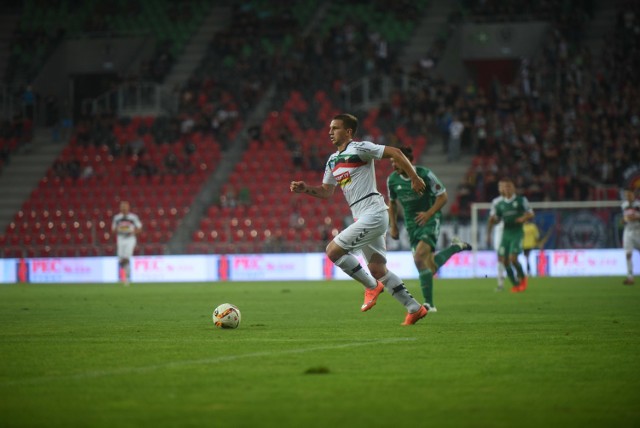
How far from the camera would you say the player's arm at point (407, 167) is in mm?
11531

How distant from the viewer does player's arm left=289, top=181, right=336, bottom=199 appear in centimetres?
1191

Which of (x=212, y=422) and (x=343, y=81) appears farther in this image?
(x=343, y=81)

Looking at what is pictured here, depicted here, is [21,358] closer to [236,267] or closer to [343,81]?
[236,267]

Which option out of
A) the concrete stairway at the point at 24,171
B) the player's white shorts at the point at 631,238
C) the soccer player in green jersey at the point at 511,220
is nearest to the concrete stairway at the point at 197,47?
the concrete stairway at the point at 24,171

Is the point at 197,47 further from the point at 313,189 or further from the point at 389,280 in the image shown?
the point at 389,280

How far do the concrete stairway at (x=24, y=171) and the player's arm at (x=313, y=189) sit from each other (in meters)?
29.3

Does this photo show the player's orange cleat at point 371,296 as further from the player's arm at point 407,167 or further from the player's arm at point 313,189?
the player's arm at point 407,167

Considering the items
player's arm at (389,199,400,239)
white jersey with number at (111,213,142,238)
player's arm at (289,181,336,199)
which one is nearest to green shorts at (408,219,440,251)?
player's arm at (389,199,400,239)

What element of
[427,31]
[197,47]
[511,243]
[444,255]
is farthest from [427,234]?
[197,47]

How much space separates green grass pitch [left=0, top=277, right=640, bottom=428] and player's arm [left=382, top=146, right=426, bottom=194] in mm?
Answer: 1573

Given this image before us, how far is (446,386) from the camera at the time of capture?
755 cm

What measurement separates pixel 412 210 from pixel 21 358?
293 inches

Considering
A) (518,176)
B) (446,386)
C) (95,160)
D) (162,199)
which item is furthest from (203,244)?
(446,386)

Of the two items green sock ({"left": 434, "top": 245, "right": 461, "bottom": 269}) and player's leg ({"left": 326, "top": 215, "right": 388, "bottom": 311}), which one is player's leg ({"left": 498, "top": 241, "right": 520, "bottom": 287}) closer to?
green sock ({"left": 434, "top": 245, "right": 461, "bottom": 269})
